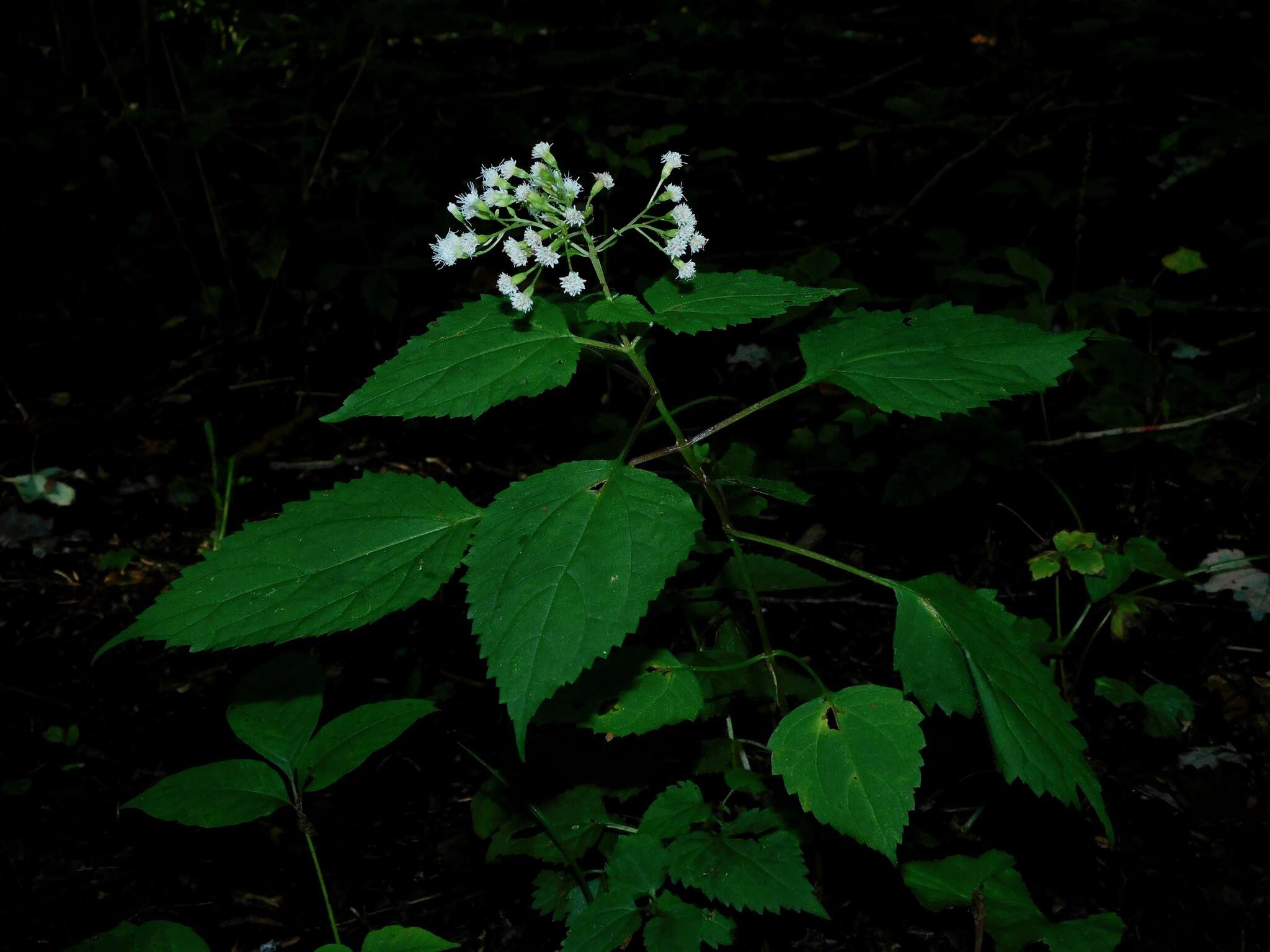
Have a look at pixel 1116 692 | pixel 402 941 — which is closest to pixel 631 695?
pixel 402 941

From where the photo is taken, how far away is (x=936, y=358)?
1655mm

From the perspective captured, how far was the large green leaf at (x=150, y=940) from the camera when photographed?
4.80 ft

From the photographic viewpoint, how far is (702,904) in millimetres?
1820

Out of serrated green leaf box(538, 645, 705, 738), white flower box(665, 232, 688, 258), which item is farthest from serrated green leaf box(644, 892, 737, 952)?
white flower box(665, 232, 688, 258)

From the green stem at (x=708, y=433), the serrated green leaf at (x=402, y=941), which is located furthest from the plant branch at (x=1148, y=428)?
the serrated green leaf at (x=402, y=941)

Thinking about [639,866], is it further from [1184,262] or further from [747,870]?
[1184,262]

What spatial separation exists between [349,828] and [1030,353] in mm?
2125

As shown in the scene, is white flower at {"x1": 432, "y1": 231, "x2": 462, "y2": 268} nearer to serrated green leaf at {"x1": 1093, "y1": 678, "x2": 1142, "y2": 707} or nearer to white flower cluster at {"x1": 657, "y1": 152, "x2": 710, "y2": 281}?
white flower cluster at {"x1": 657, "y1": 152, "x2": 710, "y2": 281}

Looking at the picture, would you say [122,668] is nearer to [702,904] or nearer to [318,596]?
[318,596]

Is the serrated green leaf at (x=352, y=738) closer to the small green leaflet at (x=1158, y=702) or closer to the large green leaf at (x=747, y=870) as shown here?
the large green leaf at (x=747, y=870)

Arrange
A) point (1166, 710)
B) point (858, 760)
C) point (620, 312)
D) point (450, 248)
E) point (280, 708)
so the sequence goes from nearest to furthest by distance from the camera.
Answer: point (858, 760) → point (620, 312) → point (450, 248) → point (280, 708) → point (1166, 710)

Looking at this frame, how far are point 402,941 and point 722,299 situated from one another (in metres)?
1.47

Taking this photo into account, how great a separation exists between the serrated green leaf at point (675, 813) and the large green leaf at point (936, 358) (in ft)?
3.28

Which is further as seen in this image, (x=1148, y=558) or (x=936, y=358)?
(x=1148, y=558)
